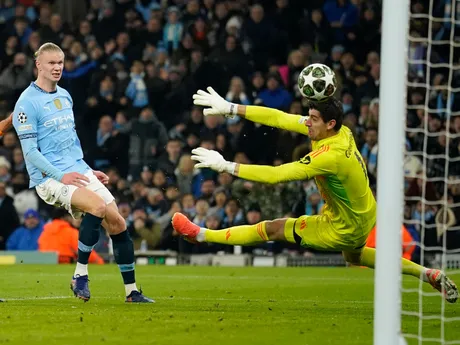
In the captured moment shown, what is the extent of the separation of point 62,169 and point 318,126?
238 centimetres

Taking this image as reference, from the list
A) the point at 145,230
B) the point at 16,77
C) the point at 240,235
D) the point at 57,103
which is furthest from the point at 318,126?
the point at 16,77

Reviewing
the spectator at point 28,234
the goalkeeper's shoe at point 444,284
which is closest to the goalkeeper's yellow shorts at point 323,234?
the goalkeeper's shoe at point 444,284

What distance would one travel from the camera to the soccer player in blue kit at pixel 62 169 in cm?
941

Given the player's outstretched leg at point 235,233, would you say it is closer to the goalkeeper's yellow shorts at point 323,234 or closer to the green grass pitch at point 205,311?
the goalkeeper's yellow shorts at point 323,234

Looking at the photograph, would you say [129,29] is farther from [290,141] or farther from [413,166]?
[413,166]

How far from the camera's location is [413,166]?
16.7 meters

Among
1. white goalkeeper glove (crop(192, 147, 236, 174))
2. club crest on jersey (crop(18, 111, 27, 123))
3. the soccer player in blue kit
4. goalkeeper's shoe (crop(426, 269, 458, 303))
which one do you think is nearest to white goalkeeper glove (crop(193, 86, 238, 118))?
the soccer player in blue kit

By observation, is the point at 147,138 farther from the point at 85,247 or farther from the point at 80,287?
the point at 80,287

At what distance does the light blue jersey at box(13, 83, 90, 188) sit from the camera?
9375 millimetres

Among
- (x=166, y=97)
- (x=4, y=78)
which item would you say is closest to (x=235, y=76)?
(x=166, y=97)

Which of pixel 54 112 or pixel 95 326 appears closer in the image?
pixel 95 326

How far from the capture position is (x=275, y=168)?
8.53 metres

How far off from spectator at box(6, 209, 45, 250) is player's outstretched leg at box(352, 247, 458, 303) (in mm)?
9059

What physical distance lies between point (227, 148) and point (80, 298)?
896 centimetres
